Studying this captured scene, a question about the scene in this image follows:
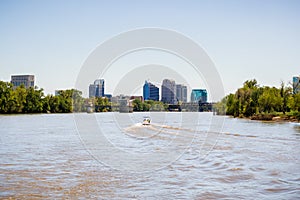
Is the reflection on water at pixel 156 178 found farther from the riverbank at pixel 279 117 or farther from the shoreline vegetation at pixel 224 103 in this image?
the shoreline vegetation at pixel 224 103

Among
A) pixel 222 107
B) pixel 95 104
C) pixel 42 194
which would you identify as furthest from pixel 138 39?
pixel 95 104

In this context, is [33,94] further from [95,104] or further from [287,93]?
[287,93]

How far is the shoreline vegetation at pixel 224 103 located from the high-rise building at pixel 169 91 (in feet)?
34.3

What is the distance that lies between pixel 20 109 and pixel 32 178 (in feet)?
285

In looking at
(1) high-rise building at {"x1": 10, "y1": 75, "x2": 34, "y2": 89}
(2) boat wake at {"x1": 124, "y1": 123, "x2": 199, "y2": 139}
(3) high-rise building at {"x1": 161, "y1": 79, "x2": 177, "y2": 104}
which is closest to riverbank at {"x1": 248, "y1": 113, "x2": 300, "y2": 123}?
(3) high-rise building at {"x1": 161, "y1": 79, "x2": 177, "y2": 104}

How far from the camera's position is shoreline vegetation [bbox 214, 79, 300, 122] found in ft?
203

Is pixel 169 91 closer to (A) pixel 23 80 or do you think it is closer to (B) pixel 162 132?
(B) pixel 162 132

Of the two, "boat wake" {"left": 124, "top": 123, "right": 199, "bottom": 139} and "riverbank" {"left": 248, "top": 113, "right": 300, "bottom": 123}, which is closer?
"boat wake" {"left": 124, "top": 123, "right": 199, "bottom": 139}

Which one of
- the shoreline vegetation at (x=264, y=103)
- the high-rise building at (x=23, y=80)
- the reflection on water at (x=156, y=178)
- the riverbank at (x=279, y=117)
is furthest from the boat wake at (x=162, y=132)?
the high-rise building at (x=23, y=80)

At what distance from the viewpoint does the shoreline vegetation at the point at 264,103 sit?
62013 mm

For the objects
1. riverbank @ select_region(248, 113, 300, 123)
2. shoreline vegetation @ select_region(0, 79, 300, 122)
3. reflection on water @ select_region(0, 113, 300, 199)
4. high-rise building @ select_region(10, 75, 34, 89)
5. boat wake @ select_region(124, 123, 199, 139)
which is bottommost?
reflection on water @ select_region(0, 113, 300, 199)

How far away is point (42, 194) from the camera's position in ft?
33.1

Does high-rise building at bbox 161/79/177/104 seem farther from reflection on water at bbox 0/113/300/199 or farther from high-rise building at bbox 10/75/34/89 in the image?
high-rise building at bbox 10/75/34/89

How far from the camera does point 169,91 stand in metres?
54.8
